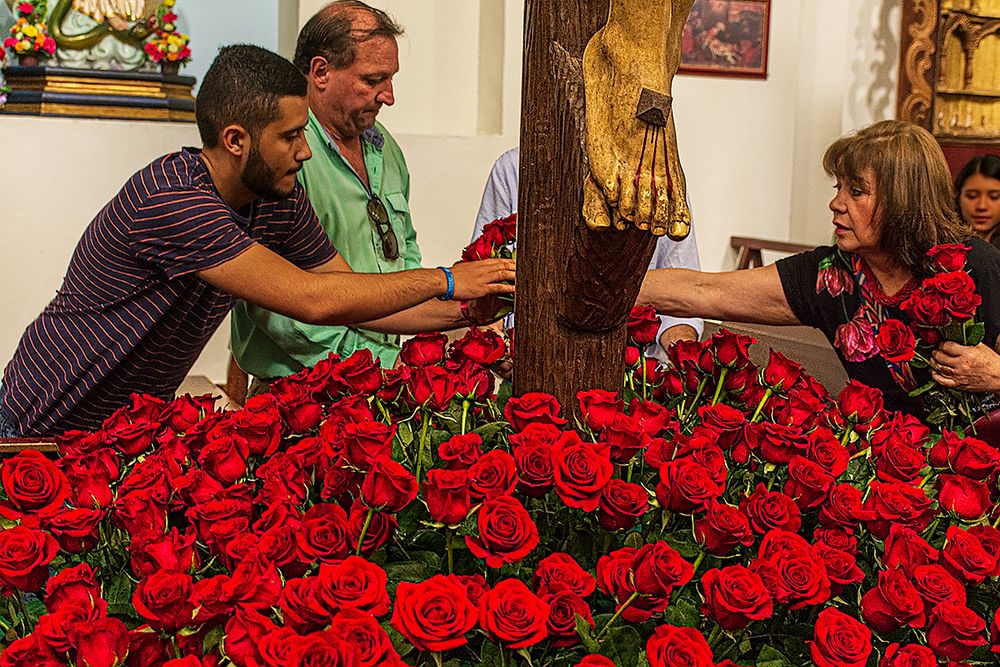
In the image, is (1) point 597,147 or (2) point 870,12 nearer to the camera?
(1) point 597,147

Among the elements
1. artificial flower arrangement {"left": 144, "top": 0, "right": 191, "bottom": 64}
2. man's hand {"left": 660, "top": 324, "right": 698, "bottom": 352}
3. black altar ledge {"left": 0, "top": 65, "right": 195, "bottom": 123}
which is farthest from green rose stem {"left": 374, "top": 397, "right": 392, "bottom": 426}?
artificial flower arrangement {"left": 144, "top": 0, "right": 191, "bottom": 64}

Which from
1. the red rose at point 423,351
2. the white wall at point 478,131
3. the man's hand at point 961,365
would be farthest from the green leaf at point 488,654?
the white wall at point 478,131

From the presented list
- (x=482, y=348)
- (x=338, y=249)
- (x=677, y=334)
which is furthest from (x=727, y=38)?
(x=482, y=348)

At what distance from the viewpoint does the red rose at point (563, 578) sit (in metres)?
1.29

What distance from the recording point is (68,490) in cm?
150

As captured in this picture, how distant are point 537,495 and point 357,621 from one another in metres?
0.32

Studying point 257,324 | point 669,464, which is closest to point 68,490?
point 669,464

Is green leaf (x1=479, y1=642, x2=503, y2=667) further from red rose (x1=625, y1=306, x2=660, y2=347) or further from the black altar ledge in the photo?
the black altar ledge

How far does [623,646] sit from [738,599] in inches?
5.8

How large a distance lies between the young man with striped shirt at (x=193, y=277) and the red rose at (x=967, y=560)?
1.11 m

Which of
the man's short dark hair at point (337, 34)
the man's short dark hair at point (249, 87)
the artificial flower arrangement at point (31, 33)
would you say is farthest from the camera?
the artificial flower arrangement at point (31, 33)

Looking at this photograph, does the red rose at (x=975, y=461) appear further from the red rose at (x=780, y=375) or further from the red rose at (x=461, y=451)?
the red rose at (x=461, y=451)

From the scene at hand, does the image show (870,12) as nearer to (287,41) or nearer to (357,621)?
(287,41)

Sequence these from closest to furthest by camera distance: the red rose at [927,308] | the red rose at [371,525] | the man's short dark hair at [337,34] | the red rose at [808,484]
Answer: the red rose at [371,525] → the red rose at [808,484] → the red rose at [927,308] → the man's short dark hair at [337,34]
